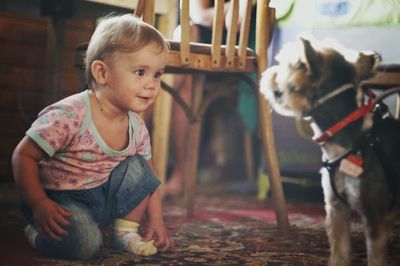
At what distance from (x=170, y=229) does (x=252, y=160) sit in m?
1.44

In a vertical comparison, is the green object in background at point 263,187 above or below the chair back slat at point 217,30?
below

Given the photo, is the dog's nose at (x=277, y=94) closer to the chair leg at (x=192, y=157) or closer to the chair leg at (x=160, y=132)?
the chair leg at (x=192, y=157)

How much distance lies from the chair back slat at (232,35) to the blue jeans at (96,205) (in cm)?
39

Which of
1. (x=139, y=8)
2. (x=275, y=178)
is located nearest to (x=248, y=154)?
(x=275, y=178)

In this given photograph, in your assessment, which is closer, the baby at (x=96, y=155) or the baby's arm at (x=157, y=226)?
the baby at (x=96, y=155)

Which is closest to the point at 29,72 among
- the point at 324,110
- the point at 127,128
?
the point at 127,128

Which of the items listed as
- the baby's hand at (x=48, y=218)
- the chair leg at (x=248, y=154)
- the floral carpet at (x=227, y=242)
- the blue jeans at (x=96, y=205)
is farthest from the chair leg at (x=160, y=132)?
the baby's hand at (x=48, y=218)

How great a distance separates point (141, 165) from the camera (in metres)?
1.30

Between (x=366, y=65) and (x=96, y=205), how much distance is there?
69cm

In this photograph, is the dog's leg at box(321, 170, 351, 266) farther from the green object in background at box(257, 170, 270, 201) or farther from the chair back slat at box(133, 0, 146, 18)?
the green object in background at box(257, 170, 270, 201)

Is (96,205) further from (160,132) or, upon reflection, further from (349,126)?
(160,132)

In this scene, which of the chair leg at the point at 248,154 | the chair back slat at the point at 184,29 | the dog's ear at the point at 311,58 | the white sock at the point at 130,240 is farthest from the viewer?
the chair leg at the point at 248,154

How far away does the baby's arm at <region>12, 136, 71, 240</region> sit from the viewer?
41.4 inches

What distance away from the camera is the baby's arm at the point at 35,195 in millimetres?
1052
